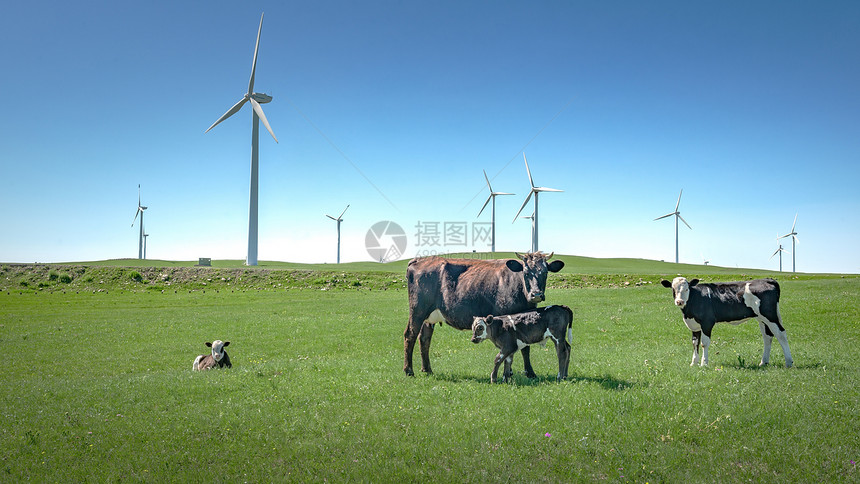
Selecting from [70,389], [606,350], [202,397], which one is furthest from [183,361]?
[606,350]

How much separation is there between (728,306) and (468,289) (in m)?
6.56

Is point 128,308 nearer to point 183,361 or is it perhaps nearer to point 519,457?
point 183,361

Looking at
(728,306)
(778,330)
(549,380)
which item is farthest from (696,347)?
(549,380)

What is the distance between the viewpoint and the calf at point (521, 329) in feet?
32.8

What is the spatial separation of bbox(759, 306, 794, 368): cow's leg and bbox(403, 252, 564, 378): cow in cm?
546

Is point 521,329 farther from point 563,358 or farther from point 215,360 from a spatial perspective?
point 215,360

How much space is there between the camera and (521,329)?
396 inches

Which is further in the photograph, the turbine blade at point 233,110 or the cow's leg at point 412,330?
the turbine blade at point 233,110

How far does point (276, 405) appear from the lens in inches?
360

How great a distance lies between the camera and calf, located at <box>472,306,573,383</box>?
999 centimetres

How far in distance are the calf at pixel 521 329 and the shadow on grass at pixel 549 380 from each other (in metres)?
0.30

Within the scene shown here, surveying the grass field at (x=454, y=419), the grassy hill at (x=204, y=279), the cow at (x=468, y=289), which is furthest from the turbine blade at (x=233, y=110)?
the cow at (x=468, y=289)

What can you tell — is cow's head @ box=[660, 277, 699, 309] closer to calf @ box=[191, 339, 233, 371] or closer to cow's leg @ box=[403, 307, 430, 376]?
cow's leg @ box=[403, 307, 430, 376]

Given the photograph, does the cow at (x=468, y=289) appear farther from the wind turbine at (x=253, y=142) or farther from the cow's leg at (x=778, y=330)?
the wind turbine at (x=253, y=142)
